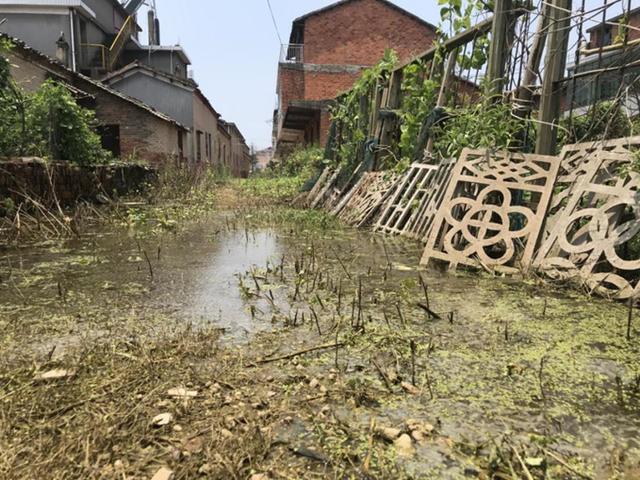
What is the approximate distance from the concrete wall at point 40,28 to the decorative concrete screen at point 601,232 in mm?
22916

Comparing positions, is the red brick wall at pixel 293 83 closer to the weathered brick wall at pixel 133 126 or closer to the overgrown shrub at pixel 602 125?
the weathered brick wall at pixel 133 126

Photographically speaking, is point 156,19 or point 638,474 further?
point 156,19

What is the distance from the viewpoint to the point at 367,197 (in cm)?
672

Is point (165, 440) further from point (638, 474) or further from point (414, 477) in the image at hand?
point (638, 474)

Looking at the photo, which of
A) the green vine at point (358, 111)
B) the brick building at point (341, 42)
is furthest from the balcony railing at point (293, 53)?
the green vine at point (358, 111)

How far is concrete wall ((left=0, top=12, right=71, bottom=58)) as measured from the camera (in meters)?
20.2

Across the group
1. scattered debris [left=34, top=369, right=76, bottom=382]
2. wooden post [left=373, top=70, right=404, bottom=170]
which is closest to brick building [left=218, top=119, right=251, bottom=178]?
wooden post [left=373, top=70, right=404, bottom=170]

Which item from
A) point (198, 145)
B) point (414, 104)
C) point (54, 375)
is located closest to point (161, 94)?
point (198, 145)

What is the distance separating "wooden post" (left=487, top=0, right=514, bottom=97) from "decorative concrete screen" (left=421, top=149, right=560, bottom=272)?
82 centimetres

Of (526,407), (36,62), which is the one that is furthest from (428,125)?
(36,62)

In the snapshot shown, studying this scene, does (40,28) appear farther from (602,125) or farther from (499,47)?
(602,125)

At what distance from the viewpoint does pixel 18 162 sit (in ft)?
17.9

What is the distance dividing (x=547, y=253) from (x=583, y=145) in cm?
98

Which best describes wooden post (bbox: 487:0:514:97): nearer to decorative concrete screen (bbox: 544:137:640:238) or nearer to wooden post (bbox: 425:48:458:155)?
decorative concrete screen (bbox: 544:137:640:238)
